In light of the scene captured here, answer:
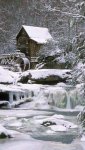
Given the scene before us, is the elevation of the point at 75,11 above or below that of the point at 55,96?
above

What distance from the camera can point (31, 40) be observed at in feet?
124

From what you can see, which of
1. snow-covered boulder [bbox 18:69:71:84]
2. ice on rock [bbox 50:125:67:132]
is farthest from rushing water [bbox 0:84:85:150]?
snow-covered boulder [bbox 18:69:71:84]

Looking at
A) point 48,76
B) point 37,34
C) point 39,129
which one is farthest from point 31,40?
point 39,129

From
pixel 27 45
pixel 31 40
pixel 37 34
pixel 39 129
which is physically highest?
pixel 39 129

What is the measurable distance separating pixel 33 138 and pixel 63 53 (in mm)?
7307

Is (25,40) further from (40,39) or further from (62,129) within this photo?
→ (62,129)

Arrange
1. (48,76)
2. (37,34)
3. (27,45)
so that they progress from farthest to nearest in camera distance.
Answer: (37,34) → (27,45) → (48,76)

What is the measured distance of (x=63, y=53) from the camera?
6.72 m

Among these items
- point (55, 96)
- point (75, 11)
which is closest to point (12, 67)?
point (55, 96)

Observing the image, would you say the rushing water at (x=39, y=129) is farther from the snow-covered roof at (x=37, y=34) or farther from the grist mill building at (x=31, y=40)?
the snow-covered roof at (x=37, y=34)

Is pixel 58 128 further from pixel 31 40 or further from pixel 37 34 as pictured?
pixel 37 34

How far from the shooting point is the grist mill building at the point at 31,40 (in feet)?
123

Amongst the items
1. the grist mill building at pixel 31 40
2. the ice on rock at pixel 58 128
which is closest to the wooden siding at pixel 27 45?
the grist mill building at pixel 31 40

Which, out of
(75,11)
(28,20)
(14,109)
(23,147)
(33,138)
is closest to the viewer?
(75,11)
